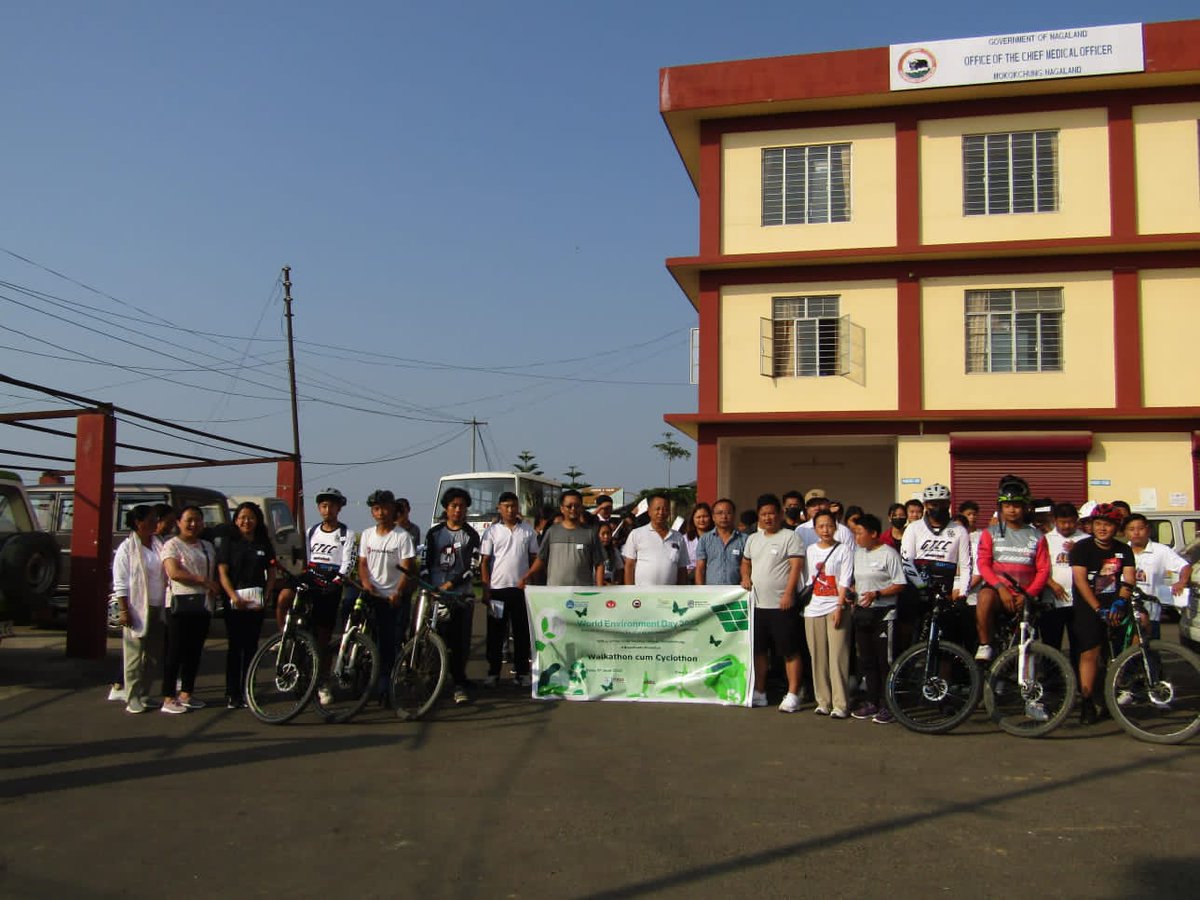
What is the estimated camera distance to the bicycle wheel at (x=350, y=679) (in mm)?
8734

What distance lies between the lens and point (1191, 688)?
319 inches

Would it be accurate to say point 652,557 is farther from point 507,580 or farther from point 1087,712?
point 1087,712

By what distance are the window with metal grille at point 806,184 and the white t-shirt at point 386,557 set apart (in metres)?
13.9

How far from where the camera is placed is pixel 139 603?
926 centimetres

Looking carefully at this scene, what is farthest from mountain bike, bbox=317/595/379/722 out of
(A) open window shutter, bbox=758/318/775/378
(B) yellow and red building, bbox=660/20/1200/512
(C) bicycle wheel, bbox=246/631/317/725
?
(A) open window shutter, bbox=758/318/775/378

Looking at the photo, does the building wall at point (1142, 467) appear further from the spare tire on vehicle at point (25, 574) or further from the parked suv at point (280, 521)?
the spare tire on vehicle at point (25, 574)

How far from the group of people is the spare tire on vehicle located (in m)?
1.54

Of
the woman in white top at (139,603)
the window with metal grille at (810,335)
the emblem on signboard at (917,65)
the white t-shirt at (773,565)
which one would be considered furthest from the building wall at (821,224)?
the woman in white top at (139,603)

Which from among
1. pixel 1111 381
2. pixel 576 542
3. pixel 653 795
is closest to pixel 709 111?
pixel 1111 381

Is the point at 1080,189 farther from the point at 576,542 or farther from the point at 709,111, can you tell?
the point at 576,542

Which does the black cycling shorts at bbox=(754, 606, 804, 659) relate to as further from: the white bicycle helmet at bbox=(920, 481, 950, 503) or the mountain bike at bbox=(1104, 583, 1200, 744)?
the mountain bike at bbox=(1104, 583, 1200, 744)

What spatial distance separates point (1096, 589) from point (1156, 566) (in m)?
1.11

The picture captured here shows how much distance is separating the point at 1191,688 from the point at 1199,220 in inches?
574

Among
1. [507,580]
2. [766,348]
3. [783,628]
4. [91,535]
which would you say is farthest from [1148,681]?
[766,348]
